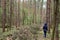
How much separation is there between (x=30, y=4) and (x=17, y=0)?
12409mm

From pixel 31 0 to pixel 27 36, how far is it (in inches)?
1856

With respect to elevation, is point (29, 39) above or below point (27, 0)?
below

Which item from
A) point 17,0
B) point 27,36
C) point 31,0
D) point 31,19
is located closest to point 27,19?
point 31,19

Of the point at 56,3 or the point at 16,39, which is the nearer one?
the point at 56,3

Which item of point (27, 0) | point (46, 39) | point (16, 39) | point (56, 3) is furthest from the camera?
point (27, 0)

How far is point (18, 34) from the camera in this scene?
43.7 feet

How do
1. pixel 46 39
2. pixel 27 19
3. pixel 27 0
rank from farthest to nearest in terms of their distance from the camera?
pixel 27 0, pixel 27 19, pixel 46 39

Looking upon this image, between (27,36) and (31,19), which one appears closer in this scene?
(27,36)

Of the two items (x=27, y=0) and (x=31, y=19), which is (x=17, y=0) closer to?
(x=31, y=19)

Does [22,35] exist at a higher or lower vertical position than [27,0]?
lower

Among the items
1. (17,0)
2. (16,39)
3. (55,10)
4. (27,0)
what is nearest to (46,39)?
(16,39)

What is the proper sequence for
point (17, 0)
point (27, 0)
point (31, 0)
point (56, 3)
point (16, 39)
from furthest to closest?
1. point (27, 0)
2. point (31, 0)
3. point (17, 0)
4. point (16, 39)
5. point (56, 3)

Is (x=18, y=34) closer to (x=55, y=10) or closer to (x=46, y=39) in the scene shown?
(x=46, y=39)

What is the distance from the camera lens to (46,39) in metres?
15.8
